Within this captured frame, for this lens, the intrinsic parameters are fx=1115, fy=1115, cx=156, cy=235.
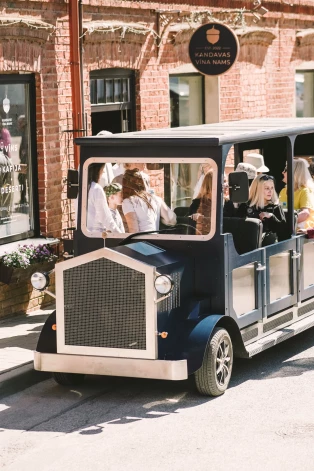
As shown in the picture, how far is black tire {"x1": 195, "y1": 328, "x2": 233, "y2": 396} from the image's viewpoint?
8.64 m

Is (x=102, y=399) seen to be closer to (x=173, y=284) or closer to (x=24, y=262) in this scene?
(x=173, y=284)

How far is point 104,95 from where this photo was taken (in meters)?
13.7

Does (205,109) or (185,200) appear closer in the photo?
(185,200)

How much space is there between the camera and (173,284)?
8406mm

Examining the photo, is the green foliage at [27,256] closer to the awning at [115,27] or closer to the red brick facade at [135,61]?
the red brick facade at [135,61]

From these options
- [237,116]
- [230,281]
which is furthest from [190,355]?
[237,116]

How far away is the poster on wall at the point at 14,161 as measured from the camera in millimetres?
11930

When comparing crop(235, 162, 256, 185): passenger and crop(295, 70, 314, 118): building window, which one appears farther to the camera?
crop(295, 70, 314, 118): building window

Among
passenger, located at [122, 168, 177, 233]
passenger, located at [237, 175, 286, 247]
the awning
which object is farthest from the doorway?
passenger, located at [122, 168, 177, 233]

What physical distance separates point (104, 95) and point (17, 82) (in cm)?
184

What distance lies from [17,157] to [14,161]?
0.07 meters

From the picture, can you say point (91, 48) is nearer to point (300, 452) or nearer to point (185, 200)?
point (185, 200)

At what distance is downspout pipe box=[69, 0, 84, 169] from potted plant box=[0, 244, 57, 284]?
1349 mm

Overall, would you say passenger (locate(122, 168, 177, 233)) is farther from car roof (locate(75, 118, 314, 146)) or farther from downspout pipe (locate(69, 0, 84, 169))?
downspout pipe (locate(69, 0, 84, 169))
